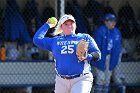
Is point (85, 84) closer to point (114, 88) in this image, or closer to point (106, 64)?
point (106, 64)

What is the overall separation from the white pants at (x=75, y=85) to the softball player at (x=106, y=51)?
263 centimetres

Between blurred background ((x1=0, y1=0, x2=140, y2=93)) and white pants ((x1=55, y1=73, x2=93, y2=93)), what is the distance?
2.49 metres

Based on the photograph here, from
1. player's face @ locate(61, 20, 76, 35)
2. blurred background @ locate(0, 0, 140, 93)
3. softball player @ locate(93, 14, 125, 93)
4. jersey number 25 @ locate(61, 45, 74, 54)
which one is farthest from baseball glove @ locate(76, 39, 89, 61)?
softball player @ locate(93, 14, 125, 93)

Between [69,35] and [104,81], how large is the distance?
109 inches

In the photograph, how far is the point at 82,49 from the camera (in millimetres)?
5750

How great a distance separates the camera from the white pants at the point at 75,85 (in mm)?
5906

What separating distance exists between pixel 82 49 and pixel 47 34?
3726 millimetres

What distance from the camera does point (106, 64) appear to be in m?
8.72

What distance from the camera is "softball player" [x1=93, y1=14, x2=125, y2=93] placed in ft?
28.2

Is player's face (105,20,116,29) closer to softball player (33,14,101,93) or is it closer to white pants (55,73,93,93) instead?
softball player (33,14,101,93)

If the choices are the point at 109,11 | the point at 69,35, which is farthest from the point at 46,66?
the point at 69,35

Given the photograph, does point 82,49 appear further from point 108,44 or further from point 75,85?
point 108,44

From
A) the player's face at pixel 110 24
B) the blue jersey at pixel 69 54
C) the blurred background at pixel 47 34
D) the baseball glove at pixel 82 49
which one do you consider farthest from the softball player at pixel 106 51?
the baseball glove at pixel 82 49

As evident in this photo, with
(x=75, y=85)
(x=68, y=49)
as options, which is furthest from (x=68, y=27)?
(x=75, y=85)
